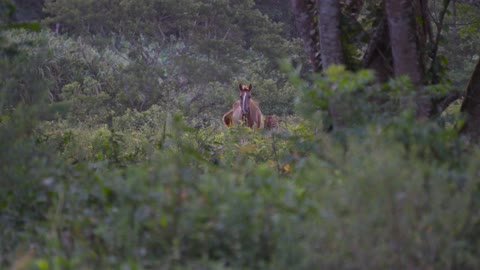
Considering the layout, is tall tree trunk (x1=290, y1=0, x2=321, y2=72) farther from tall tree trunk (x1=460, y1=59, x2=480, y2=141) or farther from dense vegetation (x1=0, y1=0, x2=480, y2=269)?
tall tree trunk (x1=460, y1=59, x2=480, y2=141)

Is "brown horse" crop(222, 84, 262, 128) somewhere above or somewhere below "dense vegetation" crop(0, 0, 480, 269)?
below

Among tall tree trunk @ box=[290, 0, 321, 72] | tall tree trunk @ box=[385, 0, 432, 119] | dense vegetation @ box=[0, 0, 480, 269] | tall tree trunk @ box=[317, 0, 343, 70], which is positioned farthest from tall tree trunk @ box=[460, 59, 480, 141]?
tall tree trunk @ box=[290, 0, 321, 72]

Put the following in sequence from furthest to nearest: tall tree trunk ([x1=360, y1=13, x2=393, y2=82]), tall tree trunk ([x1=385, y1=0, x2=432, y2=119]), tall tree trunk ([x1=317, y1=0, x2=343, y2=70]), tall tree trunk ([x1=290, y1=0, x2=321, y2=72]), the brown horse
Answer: the brown horse < tall tree trunk ([x1=290, y1=0, x2=321, y2=72]) < tall tree trunk ([x1=360, y1=13, x2=393, y2=82]) < tall tree trunk ([x1=317, y1=0, x2=343, y2=70]) < tall tree trunk ([x1=385, y1=0, x2=432, y2=119])

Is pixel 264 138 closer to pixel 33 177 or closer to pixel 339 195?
pixel 33 177

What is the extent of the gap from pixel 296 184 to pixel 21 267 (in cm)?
164

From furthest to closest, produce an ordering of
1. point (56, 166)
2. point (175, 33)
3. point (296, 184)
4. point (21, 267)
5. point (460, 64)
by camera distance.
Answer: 1. point (175, 33)
2. point (460, 64)
3. point (56, 166)
4. point (296, 184)
5. point (21, 267)

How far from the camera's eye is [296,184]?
12.9 ft

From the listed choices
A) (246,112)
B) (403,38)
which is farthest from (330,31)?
(246,112)

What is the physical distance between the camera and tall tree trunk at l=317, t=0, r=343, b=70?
18.6 ft

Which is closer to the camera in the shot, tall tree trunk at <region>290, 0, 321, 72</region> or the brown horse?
tall tree trunk at <region>290, 0, 321, 72</region>

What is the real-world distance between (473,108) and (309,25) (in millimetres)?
1764

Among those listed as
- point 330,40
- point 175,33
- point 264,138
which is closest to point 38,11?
point 175,33

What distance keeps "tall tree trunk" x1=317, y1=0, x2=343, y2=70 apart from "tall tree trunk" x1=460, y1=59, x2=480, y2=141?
43.7 inches

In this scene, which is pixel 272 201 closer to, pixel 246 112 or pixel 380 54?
pixel 380 54
